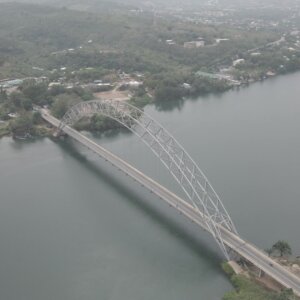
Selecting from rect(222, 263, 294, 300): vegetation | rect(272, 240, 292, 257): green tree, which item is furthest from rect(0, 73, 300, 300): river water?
rect(272, 240, 292, 257): green tree

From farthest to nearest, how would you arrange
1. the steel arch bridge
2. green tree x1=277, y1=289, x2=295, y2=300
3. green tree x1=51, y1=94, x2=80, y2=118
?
green tree x1=51, y1=94, x2=80, y2=118 < the steel arch bridge < green tree x1=277, y1=289, x2=295, y2=300

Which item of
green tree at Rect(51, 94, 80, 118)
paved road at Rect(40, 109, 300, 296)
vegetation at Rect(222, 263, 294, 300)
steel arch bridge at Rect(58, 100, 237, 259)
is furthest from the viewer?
green tree at Rect(51, 94, 80, 118)

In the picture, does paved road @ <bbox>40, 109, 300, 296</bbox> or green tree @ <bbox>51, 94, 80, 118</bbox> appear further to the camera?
green tree @ <bbox>51, 94, 80, 118</bbox>

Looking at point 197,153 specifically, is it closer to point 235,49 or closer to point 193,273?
point 193,273

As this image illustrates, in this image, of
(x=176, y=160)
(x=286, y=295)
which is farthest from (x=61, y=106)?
(x=286, y=295)

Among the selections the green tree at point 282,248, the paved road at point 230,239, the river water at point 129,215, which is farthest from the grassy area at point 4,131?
the green tree at point 282,248

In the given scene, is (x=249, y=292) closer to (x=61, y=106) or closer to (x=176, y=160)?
(x=176, y=160)

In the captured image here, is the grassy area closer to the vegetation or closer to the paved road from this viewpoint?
the paved road
